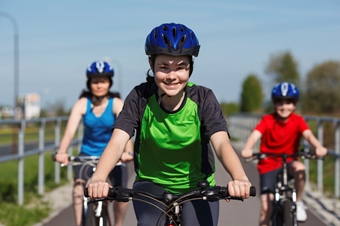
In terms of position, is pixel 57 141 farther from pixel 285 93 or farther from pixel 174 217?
pixel 174 217

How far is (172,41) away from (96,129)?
9.17 ft

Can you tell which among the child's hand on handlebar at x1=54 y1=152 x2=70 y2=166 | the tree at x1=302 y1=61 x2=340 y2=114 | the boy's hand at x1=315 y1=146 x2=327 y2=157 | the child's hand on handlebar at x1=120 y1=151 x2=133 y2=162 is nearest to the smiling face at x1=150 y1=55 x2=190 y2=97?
the child's hand on handlebar at x1=120 y1=151 x2=133 y2=162

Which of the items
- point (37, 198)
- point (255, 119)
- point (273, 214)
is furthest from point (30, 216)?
point (255, 119)

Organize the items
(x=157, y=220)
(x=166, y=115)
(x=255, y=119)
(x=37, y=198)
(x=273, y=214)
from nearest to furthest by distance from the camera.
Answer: (x=157, y=220) < (x=166, y=115) < (x=273, y=214) < (x=37, y=198) < (x=255, y=119)

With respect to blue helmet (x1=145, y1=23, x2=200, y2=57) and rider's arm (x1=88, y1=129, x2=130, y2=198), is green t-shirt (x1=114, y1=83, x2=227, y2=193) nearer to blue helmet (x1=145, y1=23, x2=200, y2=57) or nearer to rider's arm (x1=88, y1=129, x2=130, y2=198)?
rider's arm (x1=88, y1=129, x2=130, y2=198)

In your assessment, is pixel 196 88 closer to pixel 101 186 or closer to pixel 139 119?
pixel 139 119

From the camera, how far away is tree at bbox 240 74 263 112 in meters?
90.4

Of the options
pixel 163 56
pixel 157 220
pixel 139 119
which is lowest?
pixel 157 220

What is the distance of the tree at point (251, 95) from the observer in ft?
297

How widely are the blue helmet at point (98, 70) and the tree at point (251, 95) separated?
8289cm

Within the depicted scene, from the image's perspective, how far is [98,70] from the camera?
275 inches

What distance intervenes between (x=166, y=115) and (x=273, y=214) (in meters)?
2.87

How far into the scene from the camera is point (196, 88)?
4.50 meters

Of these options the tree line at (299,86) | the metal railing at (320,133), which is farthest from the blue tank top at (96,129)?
the tree line at (299,86)
